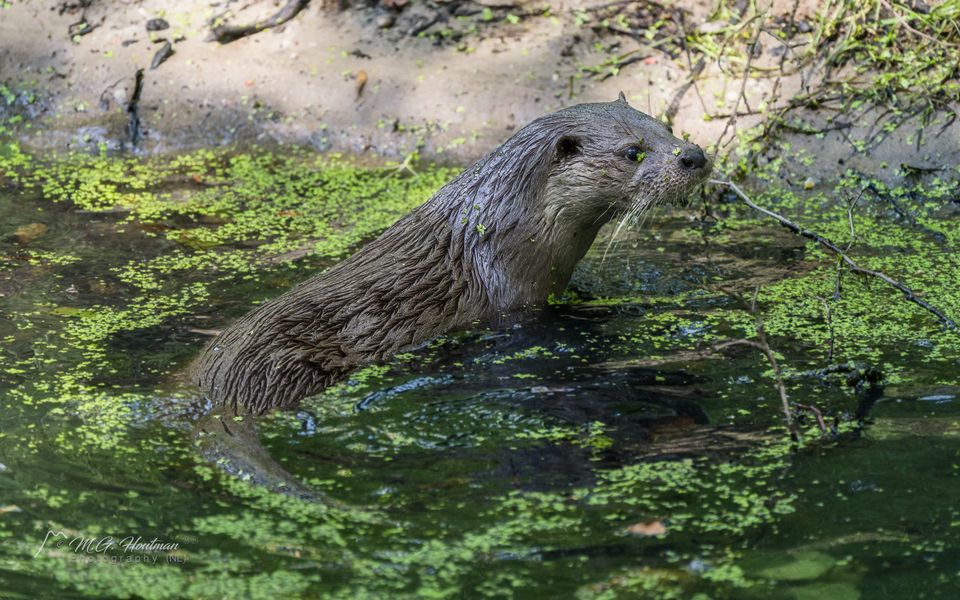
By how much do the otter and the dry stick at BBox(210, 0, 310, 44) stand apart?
3.51m

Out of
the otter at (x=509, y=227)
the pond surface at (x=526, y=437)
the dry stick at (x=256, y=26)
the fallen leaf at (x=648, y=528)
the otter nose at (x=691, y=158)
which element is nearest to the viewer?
the pond surface at (x=526, y=437)

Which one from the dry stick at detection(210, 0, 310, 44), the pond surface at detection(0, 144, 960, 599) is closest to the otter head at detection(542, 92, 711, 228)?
the pond surface at detection(0, 144, 960, 599)

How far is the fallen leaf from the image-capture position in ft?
10.2

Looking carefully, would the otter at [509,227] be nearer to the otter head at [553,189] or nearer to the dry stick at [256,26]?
the otter head at [553,189]

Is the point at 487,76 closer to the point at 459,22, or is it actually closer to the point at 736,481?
the point at 459,22

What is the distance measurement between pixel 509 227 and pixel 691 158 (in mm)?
760

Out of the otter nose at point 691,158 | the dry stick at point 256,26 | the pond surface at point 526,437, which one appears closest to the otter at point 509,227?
the otter nose at point 691,158

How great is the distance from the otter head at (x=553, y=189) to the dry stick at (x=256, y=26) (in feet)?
11.7

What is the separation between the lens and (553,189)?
187 inches

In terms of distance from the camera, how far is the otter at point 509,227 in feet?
14.6

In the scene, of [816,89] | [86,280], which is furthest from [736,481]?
[816,89]

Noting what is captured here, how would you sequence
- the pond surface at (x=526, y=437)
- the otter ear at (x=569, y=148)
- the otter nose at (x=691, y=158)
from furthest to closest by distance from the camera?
the otter ear at (x=569, y=148), the otter nose at (x=691, y=158), the pond surface at (x=526, y=437)

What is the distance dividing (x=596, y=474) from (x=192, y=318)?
2.22 m
